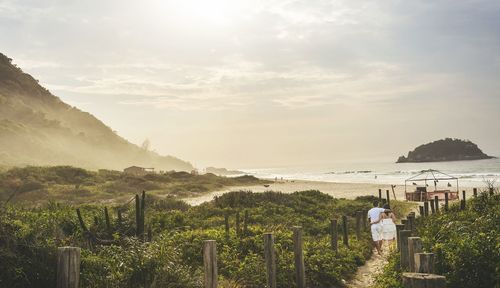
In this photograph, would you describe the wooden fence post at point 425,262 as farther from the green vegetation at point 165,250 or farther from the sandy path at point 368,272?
the sandy path at point 368,272

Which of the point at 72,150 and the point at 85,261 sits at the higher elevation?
the point at 72,150

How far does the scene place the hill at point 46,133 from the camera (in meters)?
111

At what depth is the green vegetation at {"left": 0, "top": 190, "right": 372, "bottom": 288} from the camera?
988 cm

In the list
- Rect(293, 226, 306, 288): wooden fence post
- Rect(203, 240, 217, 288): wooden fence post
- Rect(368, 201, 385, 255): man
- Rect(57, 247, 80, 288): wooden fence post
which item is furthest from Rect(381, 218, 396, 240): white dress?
Rect(57, 247, 80, 288): wooden fence post

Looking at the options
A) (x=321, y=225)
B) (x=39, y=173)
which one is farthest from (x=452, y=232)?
(x=39, y=173)

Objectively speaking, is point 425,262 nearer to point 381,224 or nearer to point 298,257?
point 298,257

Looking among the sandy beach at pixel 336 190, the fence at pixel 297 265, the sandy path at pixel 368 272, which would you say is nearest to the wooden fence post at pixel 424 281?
the fence at pixel 297 265

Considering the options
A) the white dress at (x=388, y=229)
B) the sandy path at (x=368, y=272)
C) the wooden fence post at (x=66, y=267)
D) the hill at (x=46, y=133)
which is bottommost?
the sandy path at (x=368, y=272)

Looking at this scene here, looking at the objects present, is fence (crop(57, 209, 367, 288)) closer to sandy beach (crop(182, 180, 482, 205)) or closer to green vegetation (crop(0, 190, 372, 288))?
green vegetation (crop(0, 190, 372, 288))

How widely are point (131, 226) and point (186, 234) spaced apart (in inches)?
92.3

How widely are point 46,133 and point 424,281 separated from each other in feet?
462

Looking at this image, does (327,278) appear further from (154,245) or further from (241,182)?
(241,182)

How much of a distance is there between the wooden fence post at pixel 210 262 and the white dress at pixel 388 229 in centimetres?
1036

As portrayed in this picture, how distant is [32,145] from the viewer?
4488 inches
